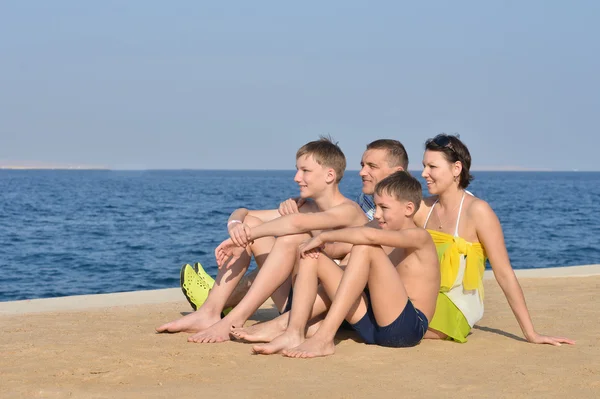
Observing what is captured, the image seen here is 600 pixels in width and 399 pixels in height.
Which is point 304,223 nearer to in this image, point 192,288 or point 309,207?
point 309,207

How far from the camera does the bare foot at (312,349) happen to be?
473cm

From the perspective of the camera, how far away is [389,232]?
468cm

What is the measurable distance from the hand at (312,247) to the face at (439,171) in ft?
2.94

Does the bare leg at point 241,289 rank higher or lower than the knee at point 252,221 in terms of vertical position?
lower

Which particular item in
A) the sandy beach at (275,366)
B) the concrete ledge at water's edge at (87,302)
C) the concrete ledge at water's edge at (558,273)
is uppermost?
the sandy beach at (275,366)

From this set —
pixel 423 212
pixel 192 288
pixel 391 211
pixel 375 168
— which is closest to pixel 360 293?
pixel 391 211

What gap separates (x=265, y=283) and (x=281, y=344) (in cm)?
44

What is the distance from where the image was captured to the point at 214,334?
521 cm

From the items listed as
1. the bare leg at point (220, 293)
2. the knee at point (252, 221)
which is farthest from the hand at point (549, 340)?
the knee at point (252, 221)

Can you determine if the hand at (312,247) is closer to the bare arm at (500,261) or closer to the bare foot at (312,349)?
the bare foot at (312,349)

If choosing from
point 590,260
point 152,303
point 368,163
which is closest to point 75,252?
point 590,260

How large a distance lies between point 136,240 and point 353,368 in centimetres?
2205

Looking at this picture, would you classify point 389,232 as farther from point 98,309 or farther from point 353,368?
point 98,309

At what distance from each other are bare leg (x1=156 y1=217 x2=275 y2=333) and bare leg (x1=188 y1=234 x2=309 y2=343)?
21cm
